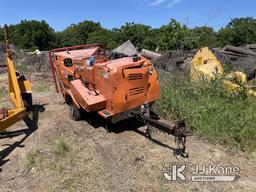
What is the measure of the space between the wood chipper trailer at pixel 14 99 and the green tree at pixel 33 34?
177 ft

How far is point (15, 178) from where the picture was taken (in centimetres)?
482

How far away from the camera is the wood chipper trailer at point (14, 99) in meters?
5.69

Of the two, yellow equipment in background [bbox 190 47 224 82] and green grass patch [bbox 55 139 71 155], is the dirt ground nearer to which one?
green grass patch [bbox 55 139 71 155]

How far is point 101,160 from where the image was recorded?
514cm

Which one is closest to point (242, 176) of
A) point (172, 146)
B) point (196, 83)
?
point (172, 146)

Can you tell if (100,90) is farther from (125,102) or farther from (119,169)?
(119,169)

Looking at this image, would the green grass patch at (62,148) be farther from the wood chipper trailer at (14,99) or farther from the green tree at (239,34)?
the green tree at (239,34)

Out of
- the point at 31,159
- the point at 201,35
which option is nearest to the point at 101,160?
the point at 31,159

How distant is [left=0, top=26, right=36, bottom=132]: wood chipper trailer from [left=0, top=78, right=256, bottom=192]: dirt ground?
1.56ft

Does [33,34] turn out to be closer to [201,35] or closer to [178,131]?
[201,35]

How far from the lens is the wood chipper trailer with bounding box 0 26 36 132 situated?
5.69 m

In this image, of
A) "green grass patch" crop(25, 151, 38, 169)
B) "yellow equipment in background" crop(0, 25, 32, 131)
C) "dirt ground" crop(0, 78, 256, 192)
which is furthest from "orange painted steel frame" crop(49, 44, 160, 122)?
"green grass patch" crop(25, 151, 38, 169)

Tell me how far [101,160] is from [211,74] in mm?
4122

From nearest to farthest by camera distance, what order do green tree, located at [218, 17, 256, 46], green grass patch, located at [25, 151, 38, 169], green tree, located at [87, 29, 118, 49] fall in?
1. green grass patch, located at [25, 151, 38, 169]
2. green tree, located at [218, 17, 256, 46]
3. green tree, located at [87, 29, 118, 49]
